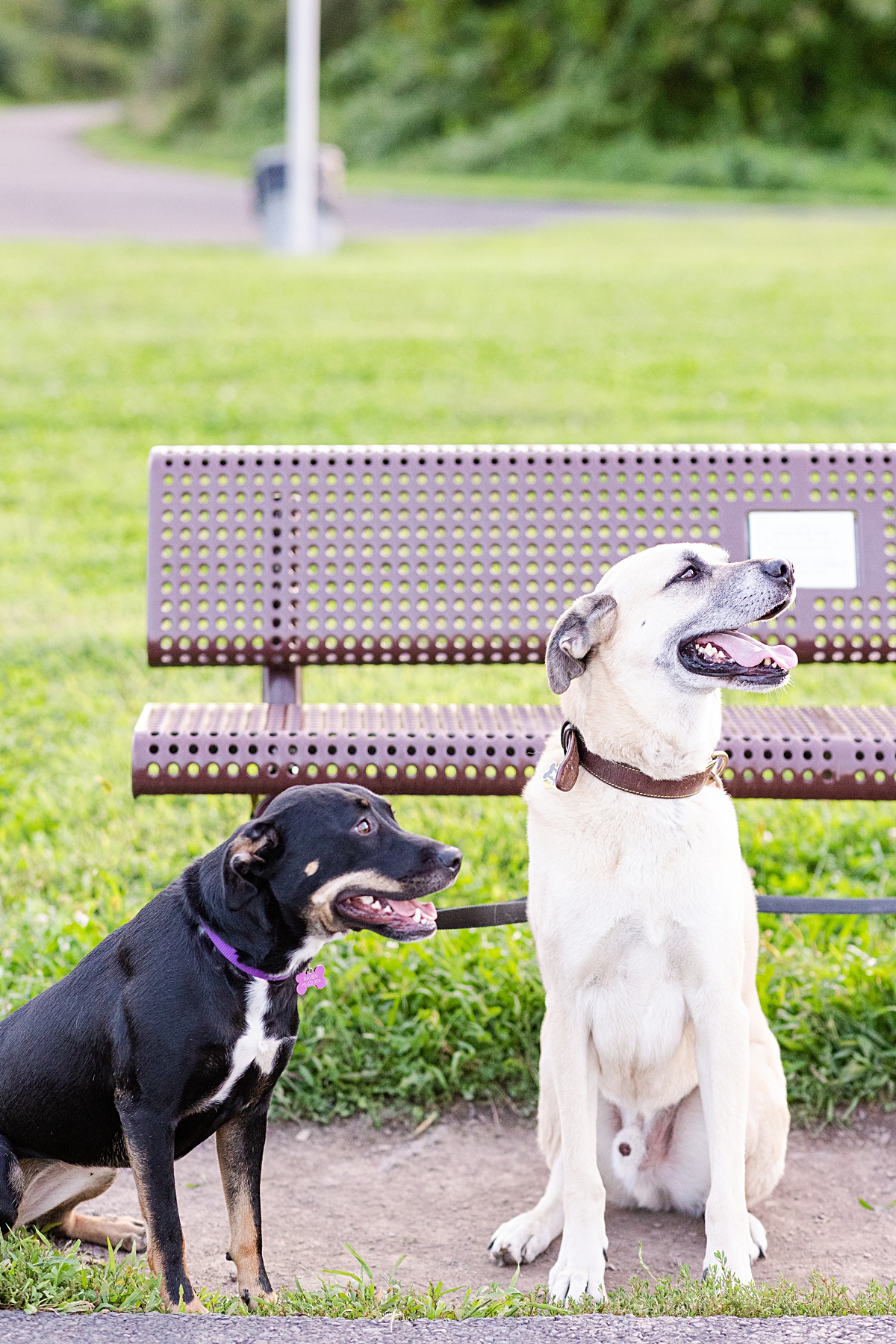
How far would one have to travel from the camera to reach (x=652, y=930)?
3.02 m

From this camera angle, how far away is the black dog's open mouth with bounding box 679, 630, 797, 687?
10.4 feet

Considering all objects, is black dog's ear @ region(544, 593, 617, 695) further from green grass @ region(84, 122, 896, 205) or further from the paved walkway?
green grass @ region(84, 122, 896, 205)

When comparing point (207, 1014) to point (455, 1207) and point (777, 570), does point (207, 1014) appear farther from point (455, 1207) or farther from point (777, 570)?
point (777, 570)

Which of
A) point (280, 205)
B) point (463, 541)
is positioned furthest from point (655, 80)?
point (463, 541)

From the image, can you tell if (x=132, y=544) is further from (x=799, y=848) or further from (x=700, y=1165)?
(x=700, y=1165)

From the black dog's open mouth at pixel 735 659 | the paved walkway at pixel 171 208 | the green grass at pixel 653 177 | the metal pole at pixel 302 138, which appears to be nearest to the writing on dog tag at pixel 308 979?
the black dog's open mouth at pixel 735 659

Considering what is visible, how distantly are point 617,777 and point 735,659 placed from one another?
1.23 ft

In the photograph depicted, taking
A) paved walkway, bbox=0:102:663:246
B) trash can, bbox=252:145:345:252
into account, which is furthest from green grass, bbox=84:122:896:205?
trash can, bbox=252:145:345:252

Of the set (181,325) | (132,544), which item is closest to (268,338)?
(181,325)

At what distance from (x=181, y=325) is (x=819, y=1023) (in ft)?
30.8

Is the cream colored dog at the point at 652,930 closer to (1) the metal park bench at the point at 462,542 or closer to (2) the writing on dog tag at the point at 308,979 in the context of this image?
(2) the writing on dog tag at the point at 308,979

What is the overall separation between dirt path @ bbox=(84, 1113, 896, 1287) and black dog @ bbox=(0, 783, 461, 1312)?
37 cm

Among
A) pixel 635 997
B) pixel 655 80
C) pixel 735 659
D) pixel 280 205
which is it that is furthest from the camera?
pixel 655 80

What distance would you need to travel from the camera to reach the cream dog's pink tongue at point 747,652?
3191 mm
